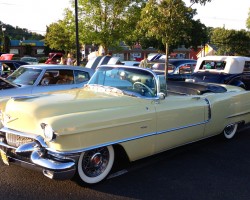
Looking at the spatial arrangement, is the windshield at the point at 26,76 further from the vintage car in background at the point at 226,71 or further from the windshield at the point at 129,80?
the vintage car in background at the point at 226,71

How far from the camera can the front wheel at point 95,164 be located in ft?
12.9

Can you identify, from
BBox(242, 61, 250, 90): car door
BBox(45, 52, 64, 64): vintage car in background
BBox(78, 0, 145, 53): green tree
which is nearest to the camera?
BBox(242, 61, 250, 90): car door

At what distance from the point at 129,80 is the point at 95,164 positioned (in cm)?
142

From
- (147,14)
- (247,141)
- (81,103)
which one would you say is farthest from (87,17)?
(81,103)

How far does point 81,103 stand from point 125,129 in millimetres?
631

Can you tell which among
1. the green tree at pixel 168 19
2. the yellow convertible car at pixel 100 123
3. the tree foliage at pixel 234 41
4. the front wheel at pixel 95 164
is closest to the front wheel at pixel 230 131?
the yellow convertible car at pixel 100 123

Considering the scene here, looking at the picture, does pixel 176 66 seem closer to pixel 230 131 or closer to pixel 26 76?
pixel 26 76

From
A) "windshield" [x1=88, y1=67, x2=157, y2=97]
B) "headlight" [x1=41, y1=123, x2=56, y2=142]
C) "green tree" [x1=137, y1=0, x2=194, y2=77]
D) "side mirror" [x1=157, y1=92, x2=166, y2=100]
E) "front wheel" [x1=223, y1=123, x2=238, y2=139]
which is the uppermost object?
"green tree" [x1=137, y1=0, x2=194, y2=77]

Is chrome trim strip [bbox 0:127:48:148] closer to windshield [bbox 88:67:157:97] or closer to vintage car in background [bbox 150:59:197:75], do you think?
windshield [bbox 88:67:157:97]

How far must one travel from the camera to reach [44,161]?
3.59 m

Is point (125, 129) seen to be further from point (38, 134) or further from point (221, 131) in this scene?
point (221, 131)

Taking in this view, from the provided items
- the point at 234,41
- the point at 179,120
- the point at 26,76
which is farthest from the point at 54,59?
the point at 234,41

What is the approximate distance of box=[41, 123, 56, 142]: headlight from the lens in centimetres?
355

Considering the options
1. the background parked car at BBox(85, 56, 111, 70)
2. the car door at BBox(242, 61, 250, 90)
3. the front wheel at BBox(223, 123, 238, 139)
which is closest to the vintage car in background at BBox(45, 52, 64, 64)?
the background parked car at BBox(85, 56, 111, 70)
